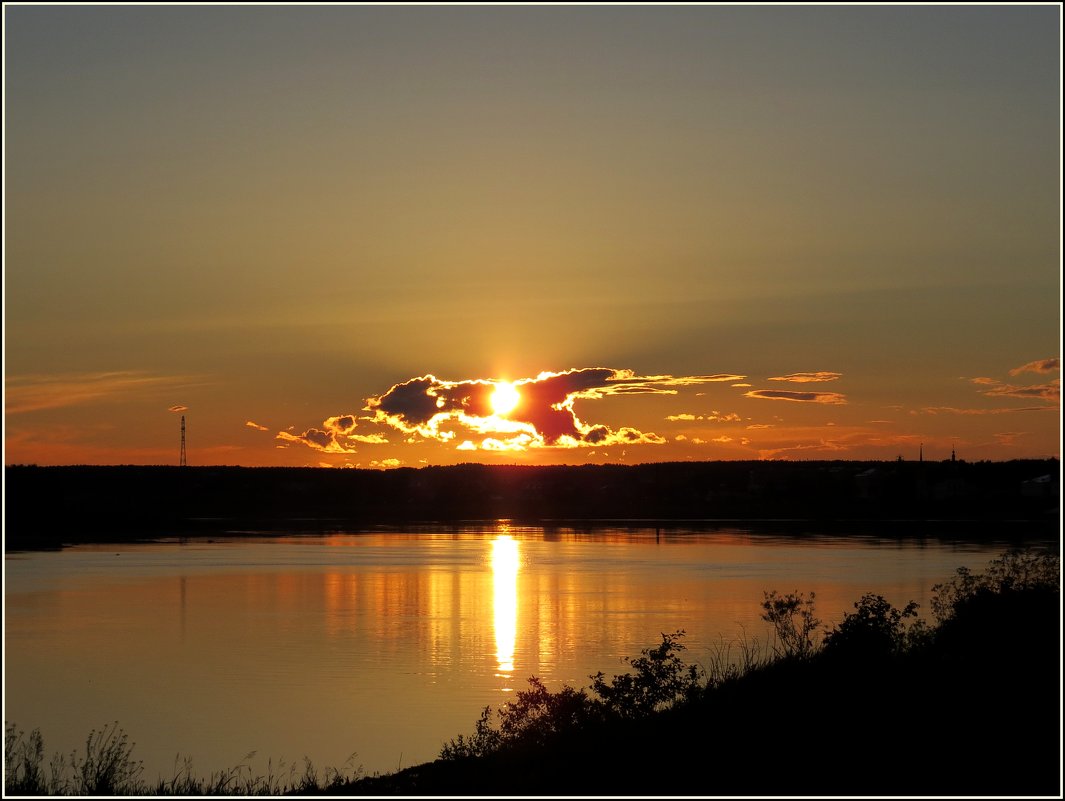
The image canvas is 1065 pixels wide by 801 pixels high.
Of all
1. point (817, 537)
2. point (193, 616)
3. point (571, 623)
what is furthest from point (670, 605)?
point (817, 537)

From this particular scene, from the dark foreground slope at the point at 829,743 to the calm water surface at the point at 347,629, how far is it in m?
6.47

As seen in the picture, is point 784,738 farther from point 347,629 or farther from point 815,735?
point 347,629

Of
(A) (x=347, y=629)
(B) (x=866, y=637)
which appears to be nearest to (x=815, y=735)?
(B) (x=866, y=637)

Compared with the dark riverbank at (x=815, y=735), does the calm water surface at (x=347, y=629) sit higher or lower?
lower

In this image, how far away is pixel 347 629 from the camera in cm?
4294

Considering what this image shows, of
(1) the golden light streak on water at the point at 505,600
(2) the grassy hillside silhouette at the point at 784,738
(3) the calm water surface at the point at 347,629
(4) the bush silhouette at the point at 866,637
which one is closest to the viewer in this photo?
(2) the grassy hillside silhouette at the point at 784,738

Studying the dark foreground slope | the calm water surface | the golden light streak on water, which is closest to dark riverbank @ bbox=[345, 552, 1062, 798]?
the dark foreground slope

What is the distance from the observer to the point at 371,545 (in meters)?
91.2

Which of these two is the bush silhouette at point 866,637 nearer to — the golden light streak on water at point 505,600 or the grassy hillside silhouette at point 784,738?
the grassy hillside silhouette at point 784,738

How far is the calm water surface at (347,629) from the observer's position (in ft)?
89.8

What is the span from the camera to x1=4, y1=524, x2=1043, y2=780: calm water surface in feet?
89.8

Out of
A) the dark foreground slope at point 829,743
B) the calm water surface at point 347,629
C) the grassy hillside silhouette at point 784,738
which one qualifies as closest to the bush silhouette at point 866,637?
the grassy hillside silhouette at point 784,738

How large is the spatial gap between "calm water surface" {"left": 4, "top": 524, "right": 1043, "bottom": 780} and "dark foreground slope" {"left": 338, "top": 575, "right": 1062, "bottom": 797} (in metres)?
6.47

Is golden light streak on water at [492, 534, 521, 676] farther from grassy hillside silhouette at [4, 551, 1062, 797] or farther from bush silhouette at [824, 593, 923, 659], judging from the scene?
grassy hillside silhouette at [4, 551, 1062, 797]
